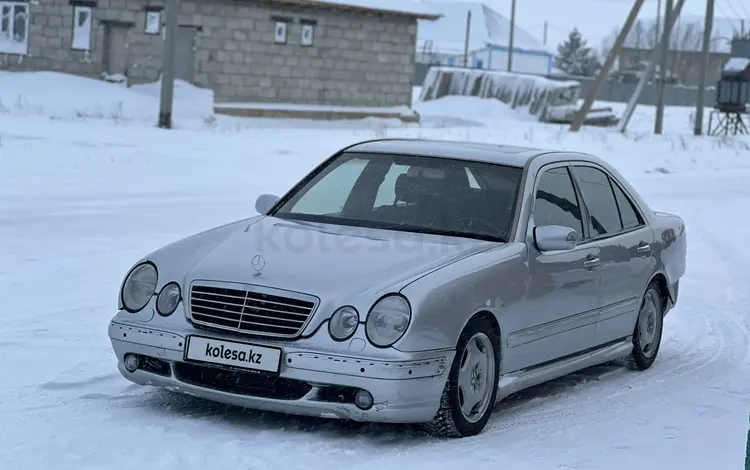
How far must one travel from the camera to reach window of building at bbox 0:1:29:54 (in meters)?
34.5

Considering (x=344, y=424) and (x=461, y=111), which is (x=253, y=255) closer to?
(x=344, y=424)

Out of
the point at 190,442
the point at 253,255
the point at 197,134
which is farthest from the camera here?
the point at 197,134

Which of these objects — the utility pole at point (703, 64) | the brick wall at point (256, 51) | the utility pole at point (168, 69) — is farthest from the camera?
the utility pole at point (703, 64)

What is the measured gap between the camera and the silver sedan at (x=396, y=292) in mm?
5859

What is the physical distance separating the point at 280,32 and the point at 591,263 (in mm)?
29547

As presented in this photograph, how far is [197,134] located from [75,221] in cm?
1198

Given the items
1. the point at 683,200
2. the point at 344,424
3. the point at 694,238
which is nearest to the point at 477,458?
the point at 344,424

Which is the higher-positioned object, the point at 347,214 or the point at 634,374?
the point at 347,214

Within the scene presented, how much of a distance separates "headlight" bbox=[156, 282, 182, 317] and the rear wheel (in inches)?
126

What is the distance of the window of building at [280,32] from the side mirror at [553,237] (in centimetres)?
2970

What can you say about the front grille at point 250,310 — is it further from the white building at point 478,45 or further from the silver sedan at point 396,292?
the white building at point 478,45

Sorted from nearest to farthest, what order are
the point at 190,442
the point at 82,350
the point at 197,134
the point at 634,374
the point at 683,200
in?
the point at 190,442
the point at 82,350
the point at 634,374
the point at 683,200
the point at 197,134

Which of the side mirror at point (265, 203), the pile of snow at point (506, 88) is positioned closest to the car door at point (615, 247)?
the side mirror at point (265, 203)

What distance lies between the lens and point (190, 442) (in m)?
5.77
